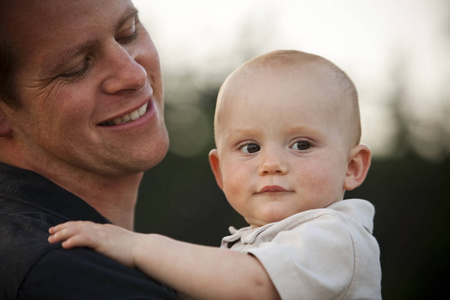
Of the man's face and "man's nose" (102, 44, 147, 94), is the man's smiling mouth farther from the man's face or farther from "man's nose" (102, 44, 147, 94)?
"man's nose" (102, 44, 147, 94)

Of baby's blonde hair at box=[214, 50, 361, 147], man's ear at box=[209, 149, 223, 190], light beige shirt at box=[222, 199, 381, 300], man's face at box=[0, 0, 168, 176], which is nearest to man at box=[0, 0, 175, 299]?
man's face at box=[0, 0, 168, 176]

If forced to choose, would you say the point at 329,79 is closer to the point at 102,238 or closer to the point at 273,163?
the point at 273,163

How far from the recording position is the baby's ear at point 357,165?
3.03 meters

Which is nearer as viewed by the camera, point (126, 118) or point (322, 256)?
point (322, 256)

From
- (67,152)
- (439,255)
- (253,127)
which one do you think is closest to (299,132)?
(253,127)

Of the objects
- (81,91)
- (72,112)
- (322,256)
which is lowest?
(322,256)

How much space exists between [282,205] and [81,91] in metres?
1.17

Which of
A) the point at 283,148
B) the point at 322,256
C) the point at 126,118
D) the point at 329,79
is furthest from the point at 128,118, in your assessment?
the point at 322,256

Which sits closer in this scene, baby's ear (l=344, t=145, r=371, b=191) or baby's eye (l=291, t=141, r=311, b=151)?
baby's eye (l=291, t=141, r=311, b=151)

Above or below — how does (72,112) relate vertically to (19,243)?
above

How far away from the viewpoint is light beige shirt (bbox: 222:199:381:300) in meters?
2.44

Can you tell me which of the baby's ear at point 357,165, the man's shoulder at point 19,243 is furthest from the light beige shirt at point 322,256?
the man's shoulder at point 19,243

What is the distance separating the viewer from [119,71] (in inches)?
131

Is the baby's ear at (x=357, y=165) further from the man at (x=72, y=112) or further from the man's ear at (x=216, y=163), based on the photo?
the man at (x=72, y=112)
